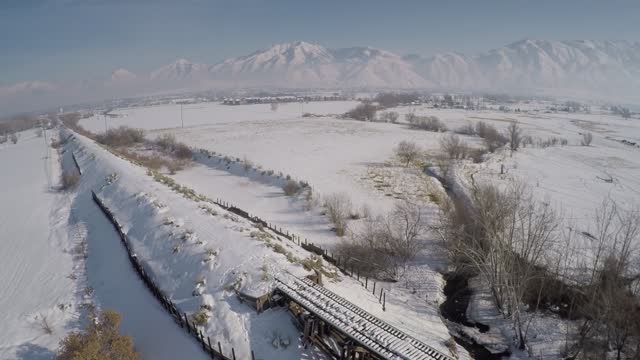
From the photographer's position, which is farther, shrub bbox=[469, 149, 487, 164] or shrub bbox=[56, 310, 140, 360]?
shrub bbox=[469, 149, 487, 164]

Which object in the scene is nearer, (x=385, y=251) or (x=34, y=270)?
(x=34, y=270)

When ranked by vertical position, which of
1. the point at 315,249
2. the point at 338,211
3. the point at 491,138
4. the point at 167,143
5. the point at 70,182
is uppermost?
the point at 167,143

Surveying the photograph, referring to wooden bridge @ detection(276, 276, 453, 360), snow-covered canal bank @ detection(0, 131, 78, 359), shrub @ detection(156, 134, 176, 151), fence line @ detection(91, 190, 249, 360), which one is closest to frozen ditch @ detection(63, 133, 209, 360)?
fence line @ detection(91, 190, 249, 360)

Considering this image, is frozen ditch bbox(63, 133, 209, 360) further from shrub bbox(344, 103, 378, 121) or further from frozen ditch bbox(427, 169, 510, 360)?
shrub bbox(344, 103, 378, 121)

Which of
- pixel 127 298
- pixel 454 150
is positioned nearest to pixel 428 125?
pixel 454 150

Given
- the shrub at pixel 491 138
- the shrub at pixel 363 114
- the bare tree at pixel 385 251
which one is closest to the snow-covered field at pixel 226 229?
the bare tree at pixel 385 251

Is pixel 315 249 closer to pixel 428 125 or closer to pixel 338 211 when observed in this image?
pixel 338 211

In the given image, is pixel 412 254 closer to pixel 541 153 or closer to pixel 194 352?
pixel 194 352
